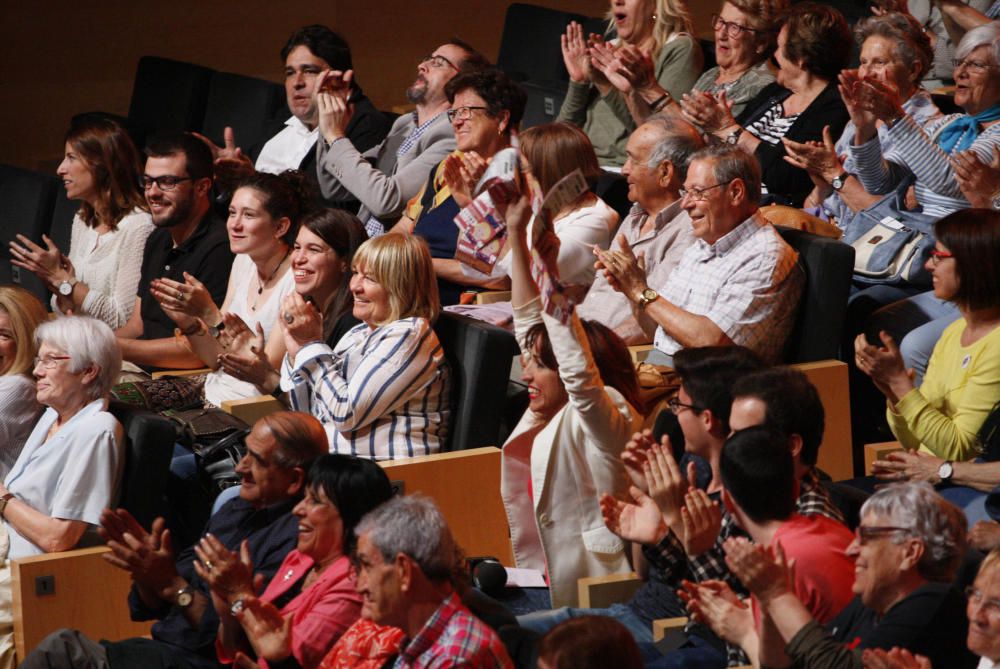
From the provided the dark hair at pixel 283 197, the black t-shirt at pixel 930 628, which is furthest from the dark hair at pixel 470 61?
the black t-shirt at pixel 930 628

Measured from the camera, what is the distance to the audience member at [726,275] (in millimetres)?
3291

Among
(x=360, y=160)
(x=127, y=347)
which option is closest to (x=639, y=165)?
(x=360, y=160)

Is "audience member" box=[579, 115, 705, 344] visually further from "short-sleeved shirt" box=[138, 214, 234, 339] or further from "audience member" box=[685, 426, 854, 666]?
"audience member" box=[685, 426, 854, 666]

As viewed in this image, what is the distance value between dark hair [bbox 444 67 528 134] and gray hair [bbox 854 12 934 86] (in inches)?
38.3

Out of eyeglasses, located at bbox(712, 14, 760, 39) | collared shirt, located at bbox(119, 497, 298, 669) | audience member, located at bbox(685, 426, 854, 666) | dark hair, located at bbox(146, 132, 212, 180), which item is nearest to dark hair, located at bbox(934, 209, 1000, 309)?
audience member, located at bbox(685, 426, 854, 666)

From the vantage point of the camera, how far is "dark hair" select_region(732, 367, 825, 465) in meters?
2.45

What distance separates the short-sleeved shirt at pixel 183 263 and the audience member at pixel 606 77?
4.17 ft

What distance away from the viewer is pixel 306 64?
4941mm

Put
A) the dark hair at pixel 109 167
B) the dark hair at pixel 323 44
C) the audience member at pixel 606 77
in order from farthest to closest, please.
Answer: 1. the dark hair at pixel 323 44
2. the audience member at pixel 606 77
3. the dark hair at pixel 109 167

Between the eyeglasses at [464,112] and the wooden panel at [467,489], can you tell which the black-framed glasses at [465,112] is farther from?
the wooden panel at [467,489]

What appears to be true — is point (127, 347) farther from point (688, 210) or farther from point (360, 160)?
point (688, 210)

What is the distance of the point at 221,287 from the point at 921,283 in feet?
5.99

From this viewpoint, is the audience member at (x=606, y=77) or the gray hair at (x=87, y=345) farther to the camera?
the audience member at (x=606, y=77)

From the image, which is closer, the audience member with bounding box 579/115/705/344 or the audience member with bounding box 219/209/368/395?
the audience member with bounding box 219/209/368/395
